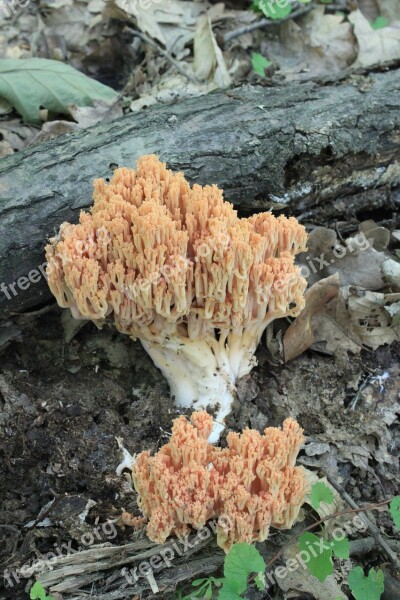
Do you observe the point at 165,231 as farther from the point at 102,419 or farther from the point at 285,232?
the point at 102,419

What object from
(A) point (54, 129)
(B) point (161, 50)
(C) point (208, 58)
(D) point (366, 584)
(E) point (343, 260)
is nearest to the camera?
(D) point (366, 584)

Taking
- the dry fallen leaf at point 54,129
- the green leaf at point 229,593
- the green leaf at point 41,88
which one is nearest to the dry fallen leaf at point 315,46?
the green leaf at point 41,88

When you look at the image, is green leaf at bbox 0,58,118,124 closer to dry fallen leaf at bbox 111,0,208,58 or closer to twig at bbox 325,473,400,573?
dry fallen leaf at bbox 111,0,208,58

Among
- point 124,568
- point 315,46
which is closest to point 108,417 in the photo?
point 124,568

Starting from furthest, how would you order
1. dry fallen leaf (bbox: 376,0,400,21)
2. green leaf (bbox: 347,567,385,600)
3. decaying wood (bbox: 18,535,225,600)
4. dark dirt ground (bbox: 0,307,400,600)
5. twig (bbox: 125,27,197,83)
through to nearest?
1. dry fallen leaf (bbox: 376,0,400,21)
2. twig (bbox: 125,27,197,83)
3. dark dirt ground (bbox: 0,307,400,600)
4. decaying wood (bbox: 18,535,225,600)
5. green leaf (bbox: 347,567,385,600)

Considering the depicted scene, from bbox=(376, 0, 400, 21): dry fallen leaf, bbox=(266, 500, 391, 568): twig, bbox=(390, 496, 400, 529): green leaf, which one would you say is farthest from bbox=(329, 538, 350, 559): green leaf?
bbox=(376, 0, 400, 21): dry fallen leaf

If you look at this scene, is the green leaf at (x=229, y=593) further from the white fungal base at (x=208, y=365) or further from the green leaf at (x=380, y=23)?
the green leaf at (x=380, y=23)

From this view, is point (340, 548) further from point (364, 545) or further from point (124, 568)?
point (124, 568)
